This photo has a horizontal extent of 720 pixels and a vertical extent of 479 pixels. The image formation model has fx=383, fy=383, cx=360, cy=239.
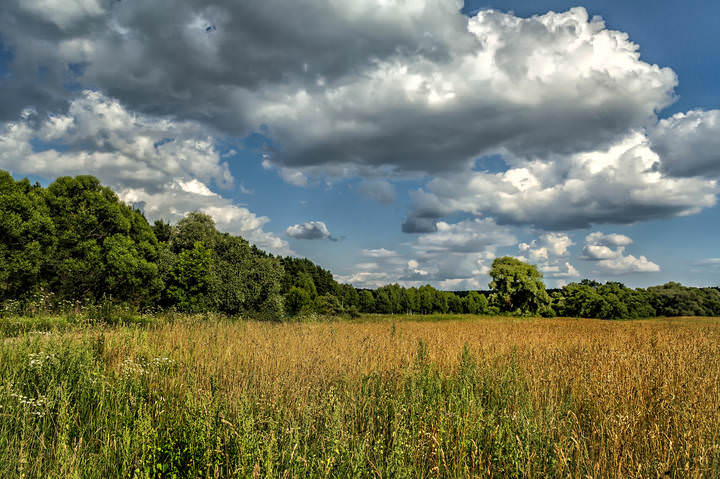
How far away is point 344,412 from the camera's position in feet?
15.0

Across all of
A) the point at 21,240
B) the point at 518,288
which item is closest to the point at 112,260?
the point at 21,240

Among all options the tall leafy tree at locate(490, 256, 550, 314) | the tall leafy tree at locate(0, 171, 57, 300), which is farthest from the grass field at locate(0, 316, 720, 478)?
the tall leafy tree at locate(490, 256, 550, 314)

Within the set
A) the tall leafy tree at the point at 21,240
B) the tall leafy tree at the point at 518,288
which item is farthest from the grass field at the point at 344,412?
the tall leafy tree at the point at 518,288

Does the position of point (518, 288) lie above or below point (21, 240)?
below

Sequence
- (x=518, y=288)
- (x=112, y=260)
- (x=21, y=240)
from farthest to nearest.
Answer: (x=518, y=288)
(x=112, y=260)
(x=21, y=240)

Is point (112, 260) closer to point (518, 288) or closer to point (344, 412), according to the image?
point (344, 412)

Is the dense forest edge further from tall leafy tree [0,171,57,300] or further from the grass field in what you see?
the grass field

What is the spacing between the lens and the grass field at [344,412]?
11.1 feet

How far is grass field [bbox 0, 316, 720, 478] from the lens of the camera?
3391 millimetres

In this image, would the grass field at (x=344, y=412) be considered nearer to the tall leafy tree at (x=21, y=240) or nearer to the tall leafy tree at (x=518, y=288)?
the tall leafy tree at (x=21, y=240)

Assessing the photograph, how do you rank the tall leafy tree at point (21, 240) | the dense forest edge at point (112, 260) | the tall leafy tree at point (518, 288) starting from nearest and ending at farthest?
1. the tall leafy tree at point (21, 240)
2. the dense forest edge at point (112, 260)
3. the tall leafy tree at point (518, 288)

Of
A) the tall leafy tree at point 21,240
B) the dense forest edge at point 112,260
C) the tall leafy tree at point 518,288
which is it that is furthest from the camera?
the tall leafy tree at point 518,288

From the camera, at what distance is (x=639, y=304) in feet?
159

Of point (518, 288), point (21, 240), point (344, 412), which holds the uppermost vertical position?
point (21, 240)
